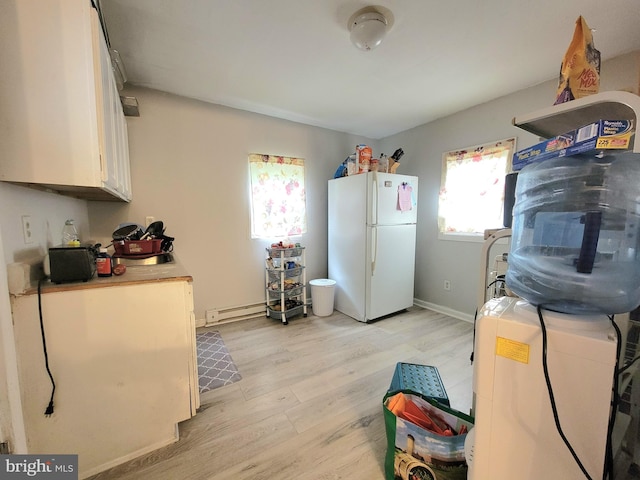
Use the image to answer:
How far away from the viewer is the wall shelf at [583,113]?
2.21 ft

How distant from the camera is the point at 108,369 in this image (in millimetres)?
1141

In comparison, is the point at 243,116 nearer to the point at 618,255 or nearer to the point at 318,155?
the point at 318,155

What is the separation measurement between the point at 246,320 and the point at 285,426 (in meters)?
1.61

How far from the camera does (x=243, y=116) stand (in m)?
2.75

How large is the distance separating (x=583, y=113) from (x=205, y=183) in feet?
9.06

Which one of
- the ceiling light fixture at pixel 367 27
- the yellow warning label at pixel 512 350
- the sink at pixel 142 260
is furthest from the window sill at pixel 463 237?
the sink at pixel 142 260

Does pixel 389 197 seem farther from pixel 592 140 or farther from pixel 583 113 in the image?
pixel 592 140

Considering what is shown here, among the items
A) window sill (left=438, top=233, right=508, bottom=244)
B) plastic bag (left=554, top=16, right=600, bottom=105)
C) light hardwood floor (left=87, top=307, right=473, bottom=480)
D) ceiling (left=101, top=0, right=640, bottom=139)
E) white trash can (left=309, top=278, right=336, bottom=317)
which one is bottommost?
light hardwood floor (left=87, top=307, right=473, bottom=480)

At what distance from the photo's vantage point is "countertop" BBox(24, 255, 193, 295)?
3.47 ft

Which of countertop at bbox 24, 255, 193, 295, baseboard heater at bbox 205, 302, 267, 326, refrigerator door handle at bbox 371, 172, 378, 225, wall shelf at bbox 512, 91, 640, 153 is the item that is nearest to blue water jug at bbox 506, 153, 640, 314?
wall shelf at bbox 512, 91, 640, 153

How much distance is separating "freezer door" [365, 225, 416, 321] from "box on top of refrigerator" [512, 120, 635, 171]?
1.97 meters

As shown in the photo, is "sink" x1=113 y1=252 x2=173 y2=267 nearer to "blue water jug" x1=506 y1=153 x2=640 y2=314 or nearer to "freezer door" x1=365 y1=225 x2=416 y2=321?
"freezer door" x1=365 y1=225 x2=416 y2=321

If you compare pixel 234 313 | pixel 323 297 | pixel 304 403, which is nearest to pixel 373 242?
pixel 323 297

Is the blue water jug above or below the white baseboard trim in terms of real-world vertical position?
above
